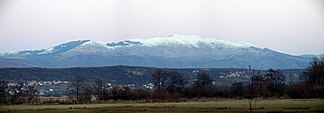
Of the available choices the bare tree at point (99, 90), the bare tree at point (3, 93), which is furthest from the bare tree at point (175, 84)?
the bare tree at point (3, 93)

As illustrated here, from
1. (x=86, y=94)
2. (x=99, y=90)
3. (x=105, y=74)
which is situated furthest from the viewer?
(x=105, y=74)

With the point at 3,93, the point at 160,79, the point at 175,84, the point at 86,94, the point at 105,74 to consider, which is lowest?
the point at 86,94

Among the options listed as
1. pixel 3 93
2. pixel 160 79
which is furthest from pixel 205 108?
pixel 160 79

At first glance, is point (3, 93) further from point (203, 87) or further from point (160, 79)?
point (203, 87)

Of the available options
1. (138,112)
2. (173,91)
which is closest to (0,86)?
(173,91)

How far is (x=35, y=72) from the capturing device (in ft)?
556

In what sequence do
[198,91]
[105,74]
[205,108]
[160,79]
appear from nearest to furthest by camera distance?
[205,108] → [198,91] → [160,79] → [105,74]

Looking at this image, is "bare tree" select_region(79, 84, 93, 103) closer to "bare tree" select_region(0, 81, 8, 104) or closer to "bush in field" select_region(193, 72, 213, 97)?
"bare tree" select_region(0, 81, 8, 104)

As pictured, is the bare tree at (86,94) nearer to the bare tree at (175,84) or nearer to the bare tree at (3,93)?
the bare tree at (3,93)

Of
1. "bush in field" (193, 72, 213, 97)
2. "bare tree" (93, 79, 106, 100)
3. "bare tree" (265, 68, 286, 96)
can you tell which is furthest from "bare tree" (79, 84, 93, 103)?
"bare tree" (265, 68, 286, 96)

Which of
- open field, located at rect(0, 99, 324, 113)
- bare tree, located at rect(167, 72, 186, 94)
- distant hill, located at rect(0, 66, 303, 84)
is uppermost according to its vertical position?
distant hill, located at rect(0, 66, 303, 84)

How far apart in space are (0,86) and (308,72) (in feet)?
203

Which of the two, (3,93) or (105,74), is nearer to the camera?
(3,93)

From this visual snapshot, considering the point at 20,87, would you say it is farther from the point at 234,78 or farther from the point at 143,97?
the point at 234,78
